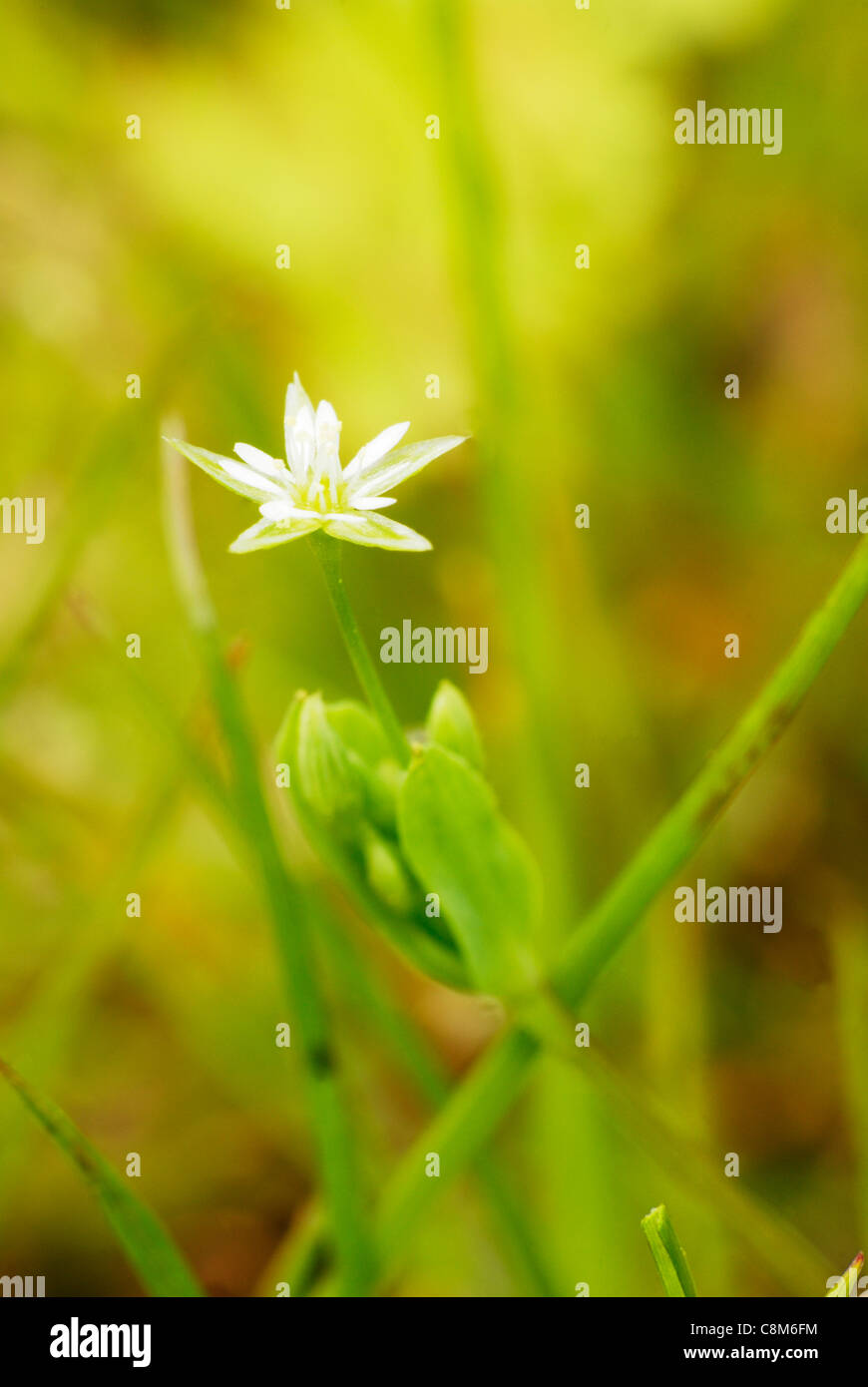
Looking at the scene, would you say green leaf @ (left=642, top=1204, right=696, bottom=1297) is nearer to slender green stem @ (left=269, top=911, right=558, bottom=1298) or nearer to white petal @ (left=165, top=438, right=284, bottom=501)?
slender green stem @ (left=269, top=911, right=558, bottom=1298)

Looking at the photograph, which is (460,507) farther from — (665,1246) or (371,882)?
(665,1246)

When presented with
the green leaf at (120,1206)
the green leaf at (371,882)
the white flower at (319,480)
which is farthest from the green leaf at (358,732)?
the green leaf at (120,1206)

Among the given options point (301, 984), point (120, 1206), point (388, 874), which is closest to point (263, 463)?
point (388, 874)

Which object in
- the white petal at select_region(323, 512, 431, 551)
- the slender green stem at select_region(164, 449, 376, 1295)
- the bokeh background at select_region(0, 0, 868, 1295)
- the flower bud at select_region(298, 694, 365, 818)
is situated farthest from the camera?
the bokeh background at select_region(0, 0, 868, 1295)

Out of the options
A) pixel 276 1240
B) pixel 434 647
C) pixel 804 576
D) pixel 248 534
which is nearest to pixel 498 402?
pixel 434 647

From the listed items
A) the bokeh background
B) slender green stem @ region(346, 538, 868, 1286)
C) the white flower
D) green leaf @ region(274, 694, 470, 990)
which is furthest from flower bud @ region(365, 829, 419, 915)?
the bokeh background

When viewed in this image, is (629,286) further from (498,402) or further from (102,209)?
(102,209)

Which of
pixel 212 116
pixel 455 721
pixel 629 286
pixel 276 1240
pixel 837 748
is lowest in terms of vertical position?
pixel 276 1240
